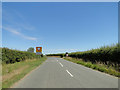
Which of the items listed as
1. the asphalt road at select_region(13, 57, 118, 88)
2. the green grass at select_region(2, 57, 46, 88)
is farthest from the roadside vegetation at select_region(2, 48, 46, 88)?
the asphalt road at select_region(13, 57, 118, 88)

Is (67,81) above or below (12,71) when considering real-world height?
above

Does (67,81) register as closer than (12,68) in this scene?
Yes

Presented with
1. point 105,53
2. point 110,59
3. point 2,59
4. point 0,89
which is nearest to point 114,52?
point 110,59

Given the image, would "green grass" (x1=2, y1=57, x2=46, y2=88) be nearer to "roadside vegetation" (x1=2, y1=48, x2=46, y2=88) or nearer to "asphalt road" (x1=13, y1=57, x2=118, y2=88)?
"roadside vegetation" (x1=2, y1=48, x2=46, y2=88)

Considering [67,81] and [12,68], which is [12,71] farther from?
[67,81]

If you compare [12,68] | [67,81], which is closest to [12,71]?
[12,68]

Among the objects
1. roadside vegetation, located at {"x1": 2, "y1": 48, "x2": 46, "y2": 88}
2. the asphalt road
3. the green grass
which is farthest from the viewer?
roadside vegetation, located at {"x1": 2, "y1": 48, "x2": 46, "y2": 88}

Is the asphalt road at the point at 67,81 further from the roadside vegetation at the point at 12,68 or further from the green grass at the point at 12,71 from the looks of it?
the roadside vegetation at the point at 12,68

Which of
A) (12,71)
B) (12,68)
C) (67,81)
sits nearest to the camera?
(67,81)

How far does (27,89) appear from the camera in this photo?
14.6 ft

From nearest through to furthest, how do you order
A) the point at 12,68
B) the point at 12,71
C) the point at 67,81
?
the point at 67,81
the point at 12,71
the point at 12,68

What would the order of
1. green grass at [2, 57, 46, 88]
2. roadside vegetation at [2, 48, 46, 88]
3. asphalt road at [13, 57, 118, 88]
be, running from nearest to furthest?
asphalt road at [13, 57, 118, 88] < green grass at [2, 57, 46, 88] < roadside vegetation at [2, 48, 46, 88]

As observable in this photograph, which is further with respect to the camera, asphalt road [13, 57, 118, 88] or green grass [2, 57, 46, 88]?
green grass [2, 57, 46, 88]

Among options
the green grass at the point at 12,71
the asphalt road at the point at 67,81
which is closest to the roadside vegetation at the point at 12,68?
the green grass at the point at 12,71
